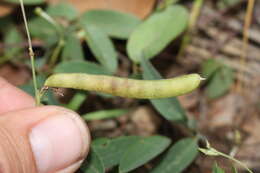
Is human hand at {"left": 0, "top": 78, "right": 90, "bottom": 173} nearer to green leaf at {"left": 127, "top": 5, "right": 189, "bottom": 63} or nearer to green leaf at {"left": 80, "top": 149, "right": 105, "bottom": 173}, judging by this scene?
green leaf at {"left": 80, "top": 149, "right": 105, "bottom": 173}

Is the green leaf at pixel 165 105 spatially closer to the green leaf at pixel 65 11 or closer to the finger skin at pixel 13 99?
the finger skin at pixel 13 99

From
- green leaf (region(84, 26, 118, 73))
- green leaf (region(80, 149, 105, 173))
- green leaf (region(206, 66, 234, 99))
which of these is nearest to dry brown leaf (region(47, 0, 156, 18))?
green leaf (region(84, 26, 118, 73))

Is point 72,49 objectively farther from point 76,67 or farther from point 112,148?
point 112,148

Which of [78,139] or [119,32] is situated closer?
[78,139]

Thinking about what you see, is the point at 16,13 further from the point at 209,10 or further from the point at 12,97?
the point at 209,10

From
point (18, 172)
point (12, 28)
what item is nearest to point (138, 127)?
point (12, 28)

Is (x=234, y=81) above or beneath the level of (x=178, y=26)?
beneath

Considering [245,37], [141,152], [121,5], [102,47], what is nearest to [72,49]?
[102,47]

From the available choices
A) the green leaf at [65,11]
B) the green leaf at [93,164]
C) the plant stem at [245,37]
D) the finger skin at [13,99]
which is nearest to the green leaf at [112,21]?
the green leaf at [65,11]
